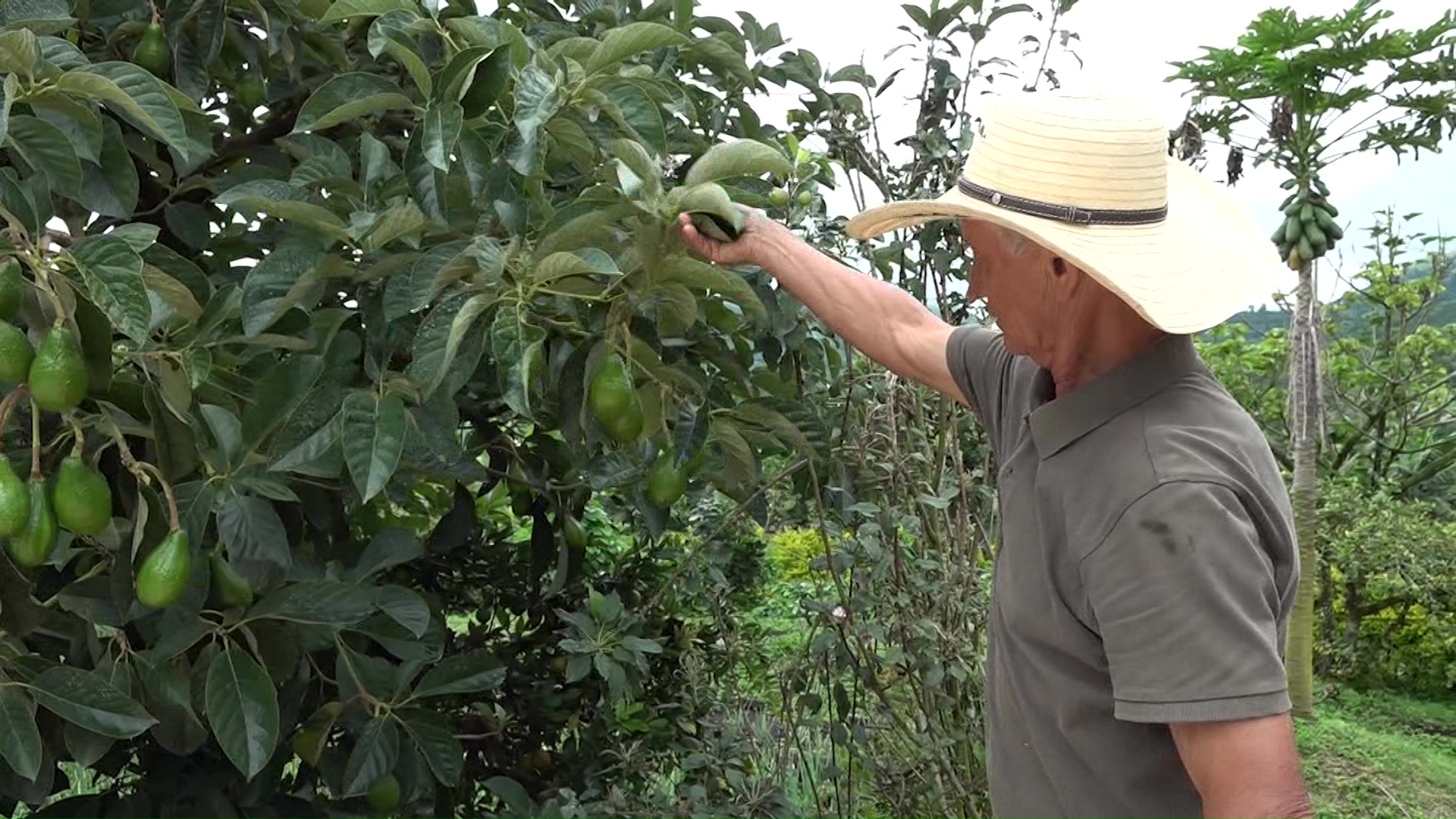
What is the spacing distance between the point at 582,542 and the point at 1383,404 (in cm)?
520

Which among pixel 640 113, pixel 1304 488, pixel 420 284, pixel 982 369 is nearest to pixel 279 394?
pixel 420 284

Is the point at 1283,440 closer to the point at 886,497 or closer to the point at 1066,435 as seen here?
the point at 886,497

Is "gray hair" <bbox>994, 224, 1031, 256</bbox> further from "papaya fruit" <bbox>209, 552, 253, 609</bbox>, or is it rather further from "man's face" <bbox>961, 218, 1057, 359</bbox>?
"papaya fruit" <bbox>209, 552, 253, 609</bbox>

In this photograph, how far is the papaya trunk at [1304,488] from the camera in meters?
4.31

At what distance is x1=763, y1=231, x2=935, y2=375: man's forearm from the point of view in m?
1.38

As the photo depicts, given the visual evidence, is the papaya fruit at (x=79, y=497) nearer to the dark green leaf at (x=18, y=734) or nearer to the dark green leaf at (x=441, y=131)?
the dark green leaf at (x=18, y=734)

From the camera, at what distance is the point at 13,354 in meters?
0.93

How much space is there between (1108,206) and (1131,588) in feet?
1.09

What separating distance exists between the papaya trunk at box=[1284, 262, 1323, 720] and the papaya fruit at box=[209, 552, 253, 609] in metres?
3.70

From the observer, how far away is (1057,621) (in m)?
1.03

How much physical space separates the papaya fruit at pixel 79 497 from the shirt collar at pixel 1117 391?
2.44ft

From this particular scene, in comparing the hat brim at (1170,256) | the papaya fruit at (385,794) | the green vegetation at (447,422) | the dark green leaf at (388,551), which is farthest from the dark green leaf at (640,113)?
the papaya fruit at (385,794)

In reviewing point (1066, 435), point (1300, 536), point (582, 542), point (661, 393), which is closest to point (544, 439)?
point (582, 542)

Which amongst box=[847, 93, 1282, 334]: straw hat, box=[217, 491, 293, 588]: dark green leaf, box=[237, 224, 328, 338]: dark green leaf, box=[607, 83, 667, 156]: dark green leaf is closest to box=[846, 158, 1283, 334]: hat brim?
box=[847, 93, 1282, 334]: straw hat
